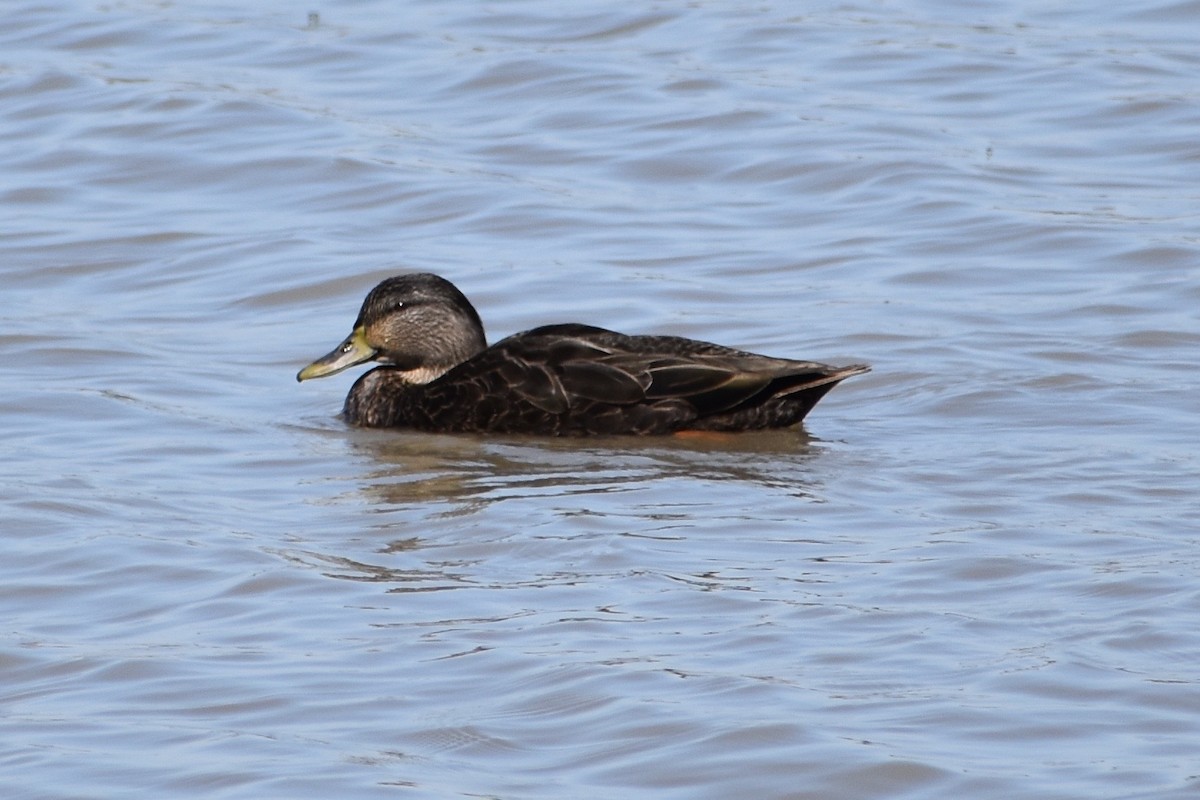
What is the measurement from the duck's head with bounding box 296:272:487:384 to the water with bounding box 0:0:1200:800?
405mm

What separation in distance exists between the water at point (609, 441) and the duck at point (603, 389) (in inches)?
5.3

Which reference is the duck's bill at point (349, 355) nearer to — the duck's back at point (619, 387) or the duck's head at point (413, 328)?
the duck's head at point (413, 328)

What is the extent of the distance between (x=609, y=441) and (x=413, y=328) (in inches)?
52.0

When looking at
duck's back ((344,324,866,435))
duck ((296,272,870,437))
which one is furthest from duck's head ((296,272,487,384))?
duck's back ((344,324,866,435))

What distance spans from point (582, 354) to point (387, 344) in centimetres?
113

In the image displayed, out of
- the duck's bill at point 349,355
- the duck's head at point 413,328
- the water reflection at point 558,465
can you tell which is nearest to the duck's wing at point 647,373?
the water reflection at point 558,465

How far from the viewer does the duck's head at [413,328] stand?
418 inches

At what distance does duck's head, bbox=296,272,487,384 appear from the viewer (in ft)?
34.8

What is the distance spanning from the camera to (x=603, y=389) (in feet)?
32.2

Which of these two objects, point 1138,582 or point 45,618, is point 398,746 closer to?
point 45,618

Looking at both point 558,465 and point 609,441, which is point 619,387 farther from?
point 558,465

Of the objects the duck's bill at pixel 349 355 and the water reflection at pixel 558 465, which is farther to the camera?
the duck's bill at pixel 349 355

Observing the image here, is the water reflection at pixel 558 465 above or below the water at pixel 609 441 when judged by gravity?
below

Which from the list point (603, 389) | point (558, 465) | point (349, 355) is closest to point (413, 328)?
point (349, 355)
